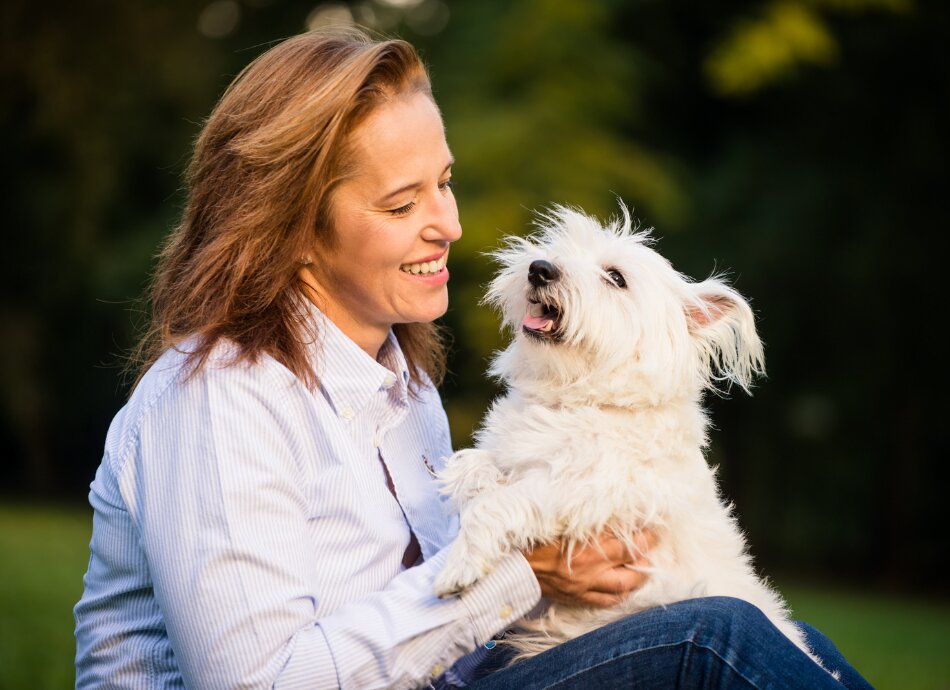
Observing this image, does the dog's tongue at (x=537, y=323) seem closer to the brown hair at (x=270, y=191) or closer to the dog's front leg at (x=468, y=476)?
the dog's front leg at (x=468, y=476)

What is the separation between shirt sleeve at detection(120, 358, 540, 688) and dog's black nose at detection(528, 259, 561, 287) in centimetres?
97

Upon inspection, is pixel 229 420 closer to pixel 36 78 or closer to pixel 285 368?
pixel 285 368

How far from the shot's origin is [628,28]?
14.6 m

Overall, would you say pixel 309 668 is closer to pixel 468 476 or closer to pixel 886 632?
pixel 468 476

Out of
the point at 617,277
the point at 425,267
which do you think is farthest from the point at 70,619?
the point at 617,277

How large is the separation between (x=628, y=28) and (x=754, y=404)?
6.31m

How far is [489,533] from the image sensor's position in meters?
2.50

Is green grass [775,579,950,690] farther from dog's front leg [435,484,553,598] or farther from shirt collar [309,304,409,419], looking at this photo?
shirt collar [309,304,409,419]

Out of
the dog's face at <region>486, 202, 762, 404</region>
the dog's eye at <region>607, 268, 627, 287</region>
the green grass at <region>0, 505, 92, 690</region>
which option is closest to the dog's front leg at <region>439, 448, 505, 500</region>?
the dog's face at <region>486, 202, 762, 404</region>

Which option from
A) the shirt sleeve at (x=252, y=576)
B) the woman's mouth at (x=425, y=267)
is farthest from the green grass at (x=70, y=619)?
the woman's mouth at (x=425, y=267)

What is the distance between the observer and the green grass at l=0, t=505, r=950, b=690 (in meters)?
4.75

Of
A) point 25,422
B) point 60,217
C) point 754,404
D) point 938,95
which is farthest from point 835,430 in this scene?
point 25,422

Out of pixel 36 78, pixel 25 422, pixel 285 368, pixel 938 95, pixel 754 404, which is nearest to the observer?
pixel 285 368

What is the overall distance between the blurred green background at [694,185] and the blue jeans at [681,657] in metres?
6.91
